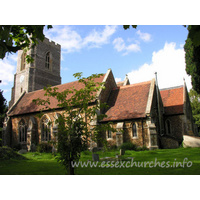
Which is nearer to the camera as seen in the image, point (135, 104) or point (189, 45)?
point (189, 45)

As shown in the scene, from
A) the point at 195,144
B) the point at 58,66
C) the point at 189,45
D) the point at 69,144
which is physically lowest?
the point at 195,144

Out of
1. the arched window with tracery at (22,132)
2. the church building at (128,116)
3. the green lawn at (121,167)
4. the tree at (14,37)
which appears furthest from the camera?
the arched window with tracery at (22,132)

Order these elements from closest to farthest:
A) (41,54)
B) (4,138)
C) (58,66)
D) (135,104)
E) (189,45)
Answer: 1. (189,45)
2. (135,104)
3. (4,138)
4. (41,54)
5. (58,66)

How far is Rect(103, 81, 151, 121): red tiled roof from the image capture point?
20453 mm

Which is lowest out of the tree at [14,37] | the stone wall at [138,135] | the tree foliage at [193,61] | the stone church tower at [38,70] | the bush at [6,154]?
the bush at [6,154]

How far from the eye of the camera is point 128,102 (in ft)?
72.9

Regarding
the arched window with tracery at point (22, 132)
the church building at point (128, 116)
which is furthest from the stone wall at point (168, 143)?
the arched window with tracery at point (22, 132)

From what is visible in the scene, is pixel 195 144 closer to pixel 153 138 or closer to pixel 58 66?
pixel 153 138

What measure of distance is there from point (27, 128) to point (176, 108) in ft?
64.6

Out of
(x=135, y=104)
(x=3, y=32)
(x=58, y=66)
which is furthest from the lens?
(x=58, y=66)

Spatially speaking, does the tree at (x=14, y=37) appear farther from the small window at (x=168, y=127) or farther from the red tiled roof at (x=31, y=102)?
the small window at (x=168, y=127)

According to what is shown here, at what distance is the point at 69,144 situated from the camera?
667 cm

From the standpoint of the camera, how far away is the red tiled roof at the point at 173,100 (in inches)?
967

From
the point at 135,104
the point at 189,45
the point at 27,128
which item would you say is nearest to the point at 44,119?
the point at 27,128
